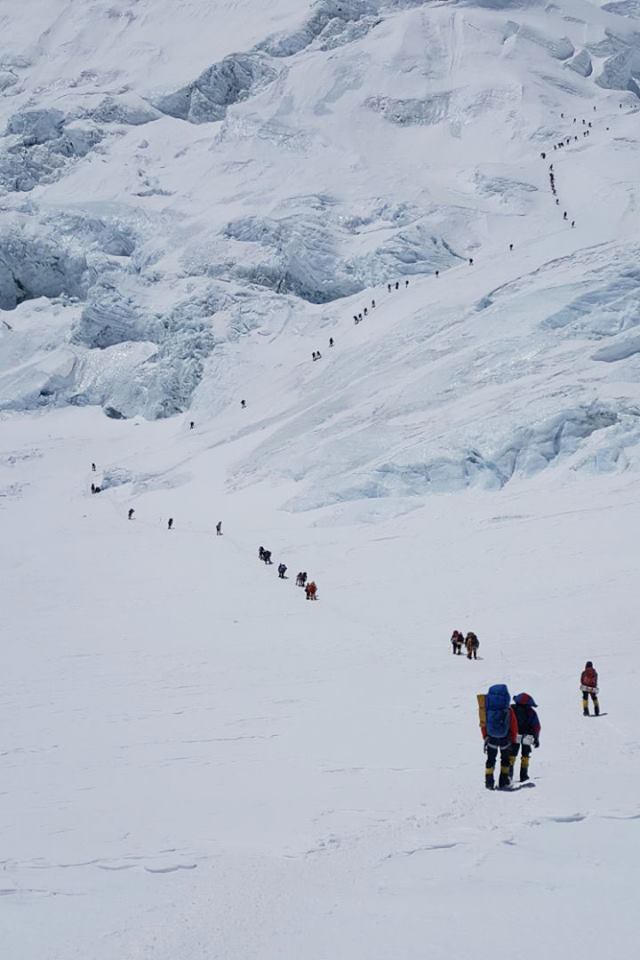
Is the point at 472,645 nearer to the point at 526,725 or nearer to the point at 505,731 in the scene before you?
the point at 526,725

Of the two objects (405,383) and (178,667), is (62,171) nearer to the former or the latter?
(405,383)

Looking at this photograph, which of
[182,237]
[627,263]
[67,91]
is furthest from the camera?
[67,91]

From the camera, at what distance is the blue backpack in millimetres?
9562

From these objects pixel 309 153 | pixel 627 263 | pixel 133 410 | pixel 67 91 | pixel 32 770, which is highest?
pixel 67 91

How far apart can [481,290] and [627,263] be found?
11.2 m

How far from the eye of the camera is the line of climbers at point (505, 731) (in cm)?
952

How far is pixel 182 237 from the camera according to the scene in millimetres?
94562

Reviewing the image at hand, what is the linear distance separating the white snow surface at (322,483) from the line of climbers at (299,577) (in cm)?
50

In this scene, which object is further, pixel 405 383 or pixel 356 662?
pixel 405 383

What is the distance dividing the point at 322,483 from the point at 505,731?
1428 inches

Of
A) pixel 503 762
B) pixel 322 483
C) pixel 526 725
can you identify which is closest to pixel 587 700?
pixel 526 725

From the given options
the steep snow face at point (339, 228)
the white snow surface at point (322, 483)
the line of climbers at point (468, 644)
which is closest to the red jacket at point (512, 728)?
the white snow surface at point (322, 483)

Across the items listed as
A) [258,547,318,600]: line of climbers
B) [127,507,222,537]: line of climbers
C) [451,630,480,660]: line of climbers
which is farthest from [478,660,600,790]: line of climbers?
[127,507,222,537]: line of climbers

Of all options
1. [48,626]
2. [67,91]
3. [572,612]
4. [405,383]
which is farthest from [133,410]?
[67,91]
